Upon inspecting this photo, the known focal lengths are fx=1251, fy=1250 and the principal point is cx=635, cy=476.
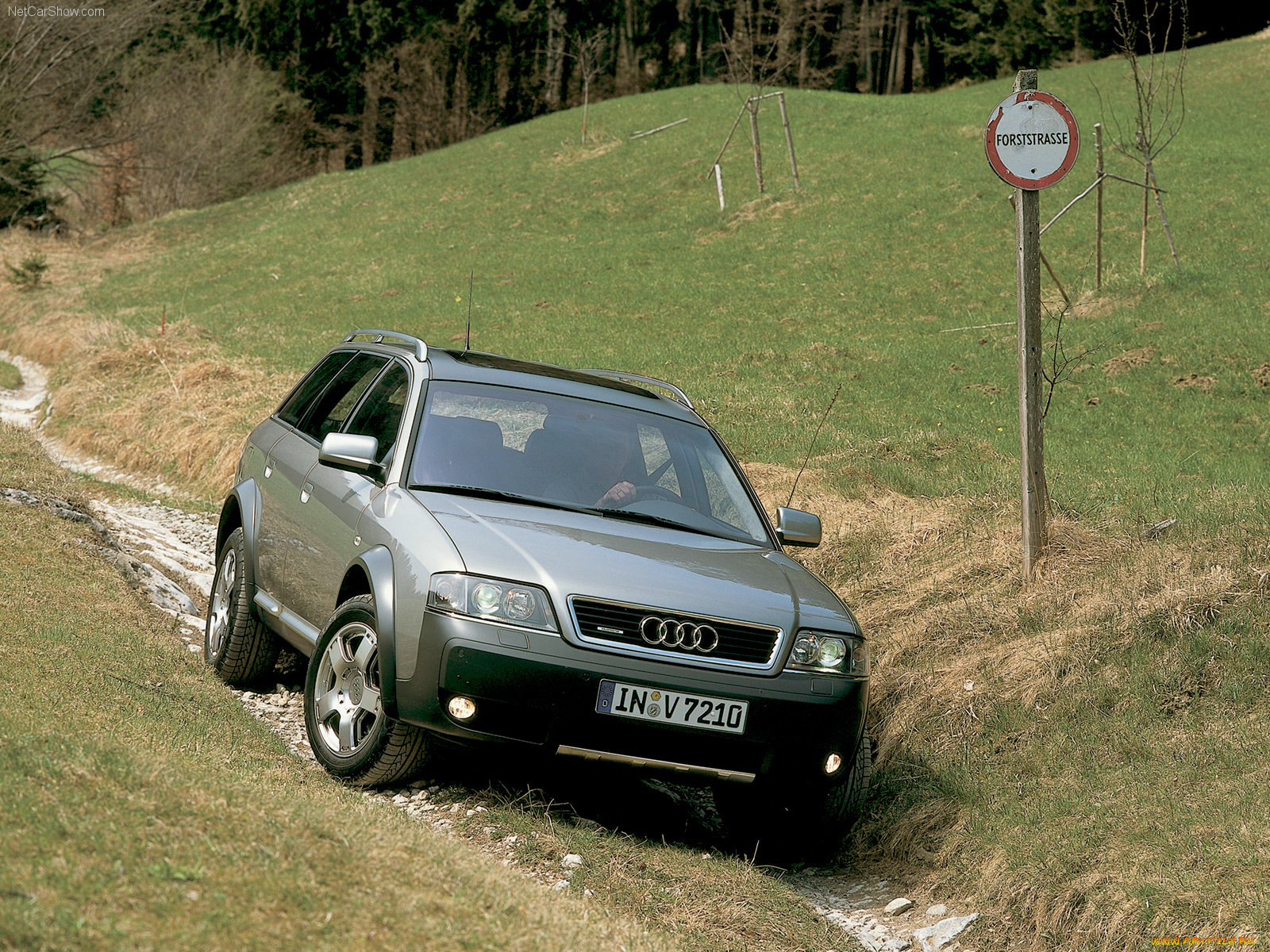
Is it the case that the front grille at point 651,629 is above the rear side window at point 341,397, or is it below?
below

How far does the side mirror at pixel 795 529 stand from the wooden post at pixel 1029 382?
2048 millimetres

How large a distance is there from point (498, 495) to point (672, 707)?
4.44 feet

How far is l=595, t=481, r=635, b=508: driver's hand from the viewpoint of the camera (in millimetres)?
5621

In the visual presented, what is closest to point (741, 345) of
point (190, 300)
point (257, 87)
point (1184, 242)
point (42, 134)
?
point (1184, 242)

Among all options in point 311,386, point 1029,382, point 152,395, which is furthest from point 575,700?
point 152,395

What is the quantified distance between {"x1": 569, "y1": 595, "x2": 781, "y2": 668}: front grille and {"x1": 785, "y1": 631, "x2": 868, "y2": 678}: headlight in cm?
17

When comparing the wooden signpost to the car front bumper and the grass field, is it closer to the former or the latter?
the grass field

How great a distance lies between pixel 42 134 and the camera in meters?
42.7

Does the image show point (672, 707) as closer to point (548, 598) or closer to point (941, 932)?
point (548, 598)

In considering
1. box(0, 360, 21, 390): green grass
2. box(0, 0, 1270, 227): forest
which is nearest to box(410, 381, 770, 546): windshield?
box(0, 360, 21, 390): green grass

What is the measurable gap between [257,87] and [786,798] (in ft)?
171

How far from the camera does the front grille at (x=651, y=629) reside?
461 centimetres

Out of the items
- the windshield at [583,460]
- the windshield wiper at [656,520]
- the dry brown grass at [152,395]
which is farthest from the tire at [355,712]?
the dry brown grass at [152,395]

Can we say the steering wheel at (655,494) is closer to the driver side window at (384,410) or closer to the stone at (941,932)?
the driver side window at (384,410)
